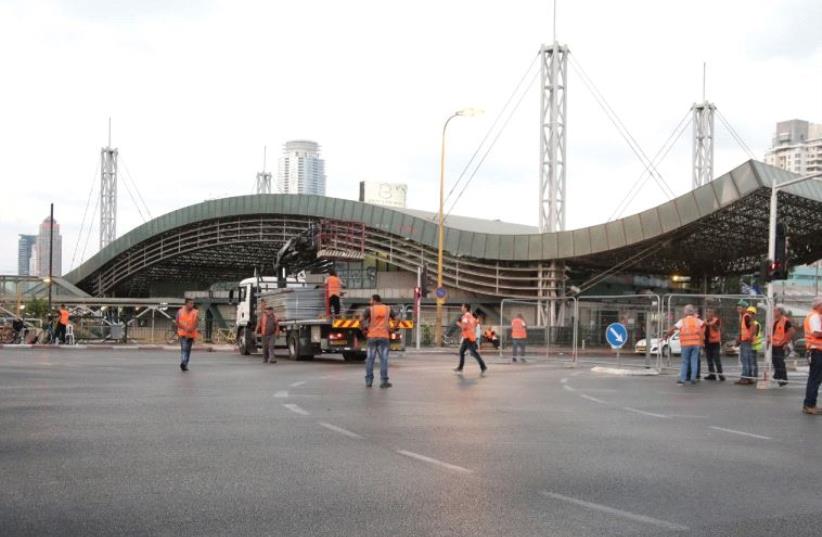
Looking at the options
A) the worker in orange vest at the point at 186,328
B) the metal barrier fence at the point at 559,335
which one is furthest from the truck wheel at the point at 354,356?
the worker in orange vest at the point at 186,328

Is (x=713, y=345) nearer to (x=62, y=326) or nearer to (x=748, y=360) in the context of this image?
(x=748, y=360)

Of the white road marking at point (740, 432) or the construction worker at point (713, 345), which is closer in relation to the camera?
the white road marking at point (740, 432)

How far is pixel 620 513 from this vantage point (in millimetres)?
6160

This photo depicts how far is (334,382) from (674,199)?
30931mm

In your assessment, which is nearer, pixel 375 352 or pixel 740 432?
pixel 740 432

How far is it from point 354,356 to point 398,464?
20908 mm

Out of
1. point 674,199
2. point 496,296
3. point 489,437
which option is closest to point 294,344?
point 489,437

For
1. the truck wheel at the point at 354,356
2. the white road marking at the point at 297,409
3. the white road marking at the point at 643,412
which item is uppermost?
the white road marking at the point at 297,409

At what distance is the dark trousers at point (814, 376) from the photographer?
12992 millimetres

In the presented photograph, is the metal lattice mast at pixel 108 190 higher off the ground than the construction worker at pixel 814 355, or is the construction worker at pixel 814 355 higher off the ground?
the metal lattice mast at pixel 108 190

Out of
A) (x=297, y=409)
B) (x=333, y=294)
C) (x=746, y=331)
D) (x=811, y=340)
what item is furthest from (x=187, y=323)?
(x=811, y=340)

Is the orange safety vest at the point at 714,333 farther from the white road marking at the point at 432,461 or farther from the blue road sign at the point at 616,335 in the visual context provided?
the white road marking at the point at 432,461

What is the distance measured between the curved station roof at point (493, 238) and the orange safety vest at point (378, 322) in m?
16.6

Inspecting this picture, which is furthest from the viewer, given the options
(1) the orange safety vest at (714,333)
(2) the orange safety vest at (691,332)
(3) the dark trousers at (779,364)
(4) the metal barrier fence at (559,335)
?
(4) the metal barrier fence at (559,335)
